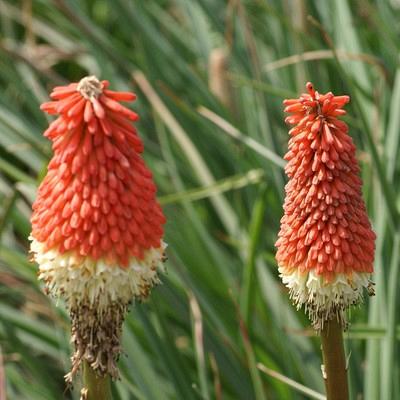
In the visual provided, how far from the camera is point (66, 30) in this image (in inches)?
246

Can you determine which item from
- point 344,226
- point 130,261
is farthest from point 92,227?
point 344,226

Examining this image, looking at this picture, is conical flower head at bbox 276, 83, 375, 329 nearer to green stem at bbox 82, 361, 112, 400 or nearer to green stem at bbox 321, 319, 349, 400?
green stem at bbox 321, 319, 349, 400

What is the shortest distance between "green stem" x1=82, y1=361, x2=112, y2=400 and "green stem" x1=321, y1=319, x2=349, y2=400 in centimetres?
51

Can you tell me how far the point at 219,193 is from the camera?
4.65 meters

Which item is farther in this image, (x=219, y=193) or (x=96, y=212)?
(x=219, y=193)

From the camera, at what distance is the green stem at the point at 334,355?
2.16 meters

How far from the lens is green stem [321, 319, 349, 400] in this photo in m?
2.16

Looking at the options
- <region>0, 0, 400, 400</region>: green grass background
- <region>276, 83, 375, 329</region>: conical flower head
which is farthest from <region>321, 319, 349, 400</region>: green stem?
<region>0, 0, 400, 400</region>: green grass background

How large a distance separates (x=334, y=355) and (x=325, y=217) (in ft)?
1.04

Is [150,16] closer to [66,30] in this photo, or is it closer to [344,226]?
[66,30]

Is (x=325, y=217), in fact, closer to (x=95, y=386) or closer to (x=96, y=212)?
(x=96, y=212)

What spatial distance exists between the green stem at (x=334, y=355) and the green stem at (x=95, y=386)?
→ 0.51 m

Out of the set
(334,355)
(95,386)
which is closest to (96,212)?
(95,386)

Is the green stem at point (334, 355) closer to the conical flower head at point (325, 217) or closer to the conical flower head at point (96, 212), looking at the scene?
the conical flower head at point (325, 217)
